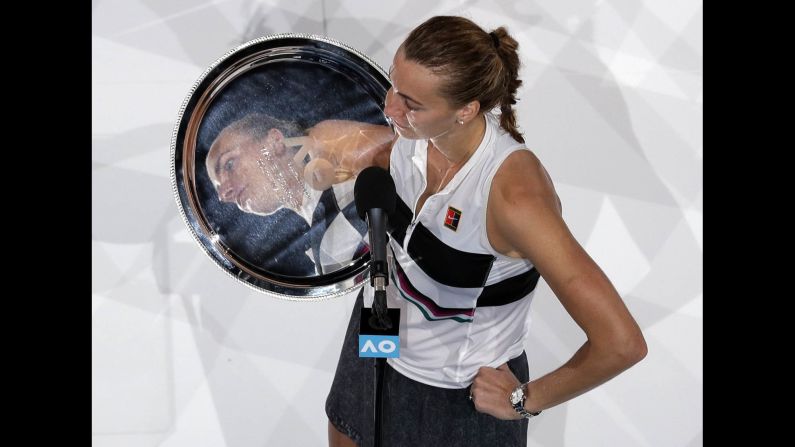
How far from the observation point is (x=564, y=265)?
1265mm

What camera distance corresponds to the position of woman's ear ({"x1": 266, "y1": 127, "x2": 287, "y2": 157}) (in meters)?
1.77

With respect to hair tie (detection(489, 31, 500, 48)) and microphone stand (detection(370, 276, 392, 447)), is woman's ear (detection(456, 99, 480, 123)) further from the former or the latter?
microphone stand (detection(370, 276, 392, 447))

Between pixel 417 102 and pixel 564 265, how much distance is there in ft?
1.23

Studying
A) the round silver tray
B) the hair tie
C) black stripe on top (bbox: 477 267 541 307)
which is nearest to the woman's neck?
the hair tie

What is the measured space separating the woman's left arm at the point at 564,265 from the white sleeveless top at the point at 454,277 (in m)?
0.04

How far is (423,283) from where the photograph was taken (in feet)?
4.93

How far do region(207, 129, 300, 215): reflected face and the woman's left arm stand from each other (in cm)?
60

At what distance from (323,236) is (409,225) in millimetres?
387

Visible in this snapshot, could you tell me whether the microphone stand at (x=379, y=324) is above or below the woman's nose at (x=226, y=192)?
above

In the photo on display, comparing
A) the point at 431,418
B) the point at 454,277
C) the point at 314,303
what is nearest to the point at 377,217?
the point at 454,277

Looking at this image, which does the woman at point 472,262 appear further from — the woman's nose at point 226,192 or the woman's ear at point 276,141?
the woman's nose at point 226,192

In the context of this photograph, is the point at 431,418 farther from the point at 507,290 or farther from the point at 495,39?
the point at 495,39

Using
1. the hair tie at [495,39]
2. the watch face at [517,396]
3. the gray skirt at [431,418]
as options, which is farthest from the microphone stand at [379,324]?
the hair tie at [495,39]

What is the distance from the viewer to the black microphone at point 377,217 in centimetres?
115
